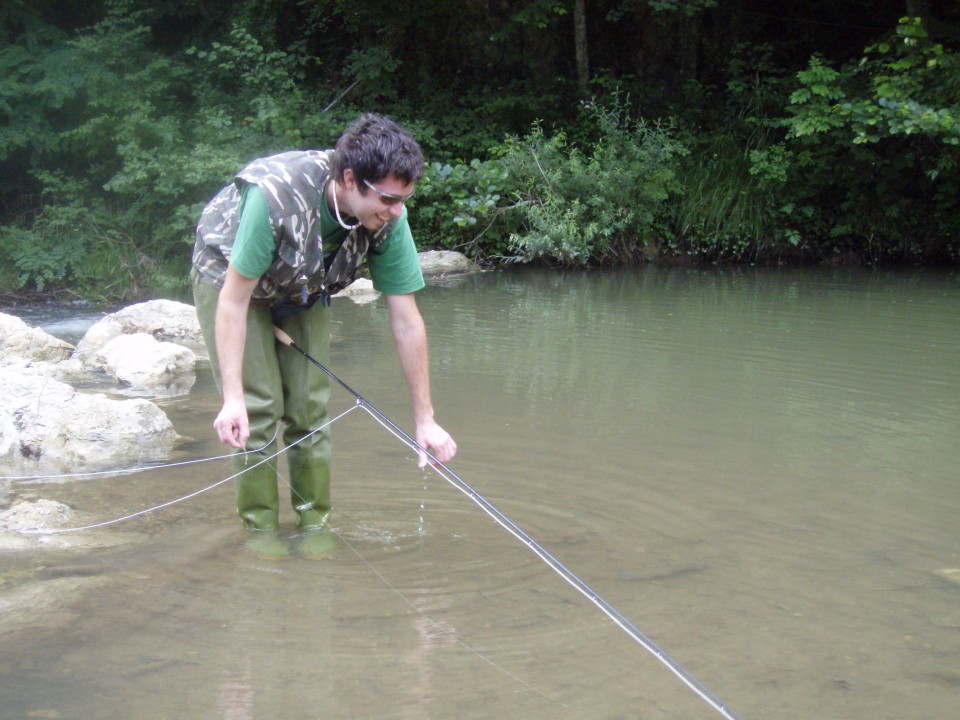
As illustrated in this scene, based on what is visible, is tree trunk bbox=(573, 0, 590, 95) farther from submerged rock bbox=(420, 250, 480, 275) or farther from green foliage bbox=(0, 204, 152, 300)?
green foliage bbox=(0, 204, 152, 300)

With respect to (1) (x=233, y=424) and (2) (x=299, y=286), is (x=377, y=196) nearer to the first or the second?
(2) (x=299, y=286)

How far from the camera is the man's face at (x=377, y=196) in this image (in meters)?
2.74

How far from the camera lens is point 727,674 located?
8.74ft

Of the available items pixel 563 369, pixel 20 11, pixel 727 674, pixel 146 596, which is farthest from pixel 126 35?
pixel 727 674

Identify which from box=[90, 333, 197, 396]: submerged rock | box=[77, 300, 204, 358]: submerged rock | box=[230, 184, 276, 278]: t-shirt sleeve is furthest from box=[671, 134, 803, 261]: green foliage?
box=[230, 184, 276, 278]: t-shirt sleeve

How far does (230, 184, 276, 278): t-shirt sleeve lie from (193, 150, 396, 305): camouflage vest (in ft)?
0.08

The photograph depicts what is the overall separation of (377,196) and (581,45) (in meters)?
13.0

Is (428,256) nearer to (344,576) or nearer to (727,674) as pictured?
(344,576)

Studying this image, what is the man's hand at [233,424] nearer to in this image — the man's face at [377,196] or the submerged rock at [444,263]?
the man's face at [377,196]

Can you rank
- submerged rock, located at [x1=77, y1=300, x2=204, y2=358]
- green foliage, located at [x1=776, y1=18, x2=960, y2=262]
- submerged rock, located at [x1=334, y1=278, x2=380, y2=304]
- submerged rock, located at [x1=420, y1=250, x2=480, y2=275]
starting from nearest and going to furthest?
submerged rock, located at [x1=77, y1=300, x2=204, y2=358] < submerged rock, located at [x1=334, y1=278, x2=380, y2=304] < green foliage, located at [x1=776, y1=18, x2=960, y2=262] < submerged rock, located at [x1=420, y1=250, x2=480, y2=275]

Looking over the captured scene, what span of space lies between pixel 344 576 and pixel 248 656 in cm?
59

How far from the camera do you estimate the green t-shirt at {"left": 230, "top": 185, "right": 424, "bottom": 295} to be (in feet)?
9.16

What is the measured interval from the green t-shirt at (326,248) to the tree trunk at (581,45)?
40.3ft

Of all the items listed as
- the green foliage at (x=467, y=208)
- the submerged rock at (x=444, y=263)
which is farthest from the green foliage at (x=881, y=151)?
the submerged rock at (x=444, y=263)
